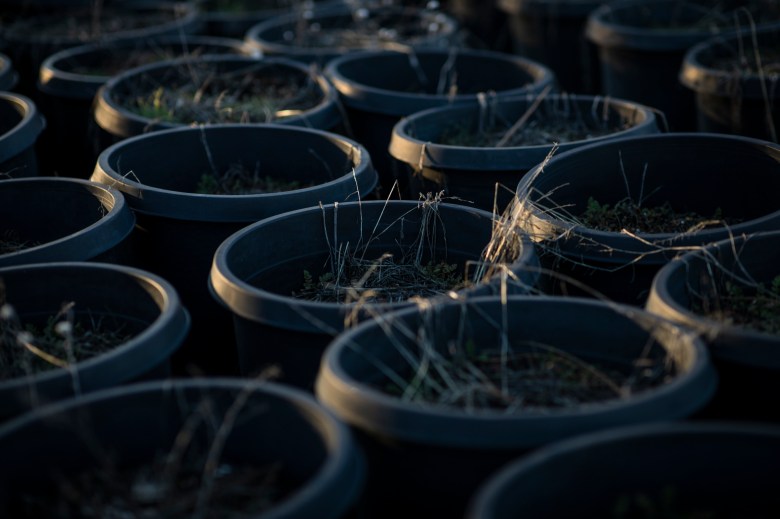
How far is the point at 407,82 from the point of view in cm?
474

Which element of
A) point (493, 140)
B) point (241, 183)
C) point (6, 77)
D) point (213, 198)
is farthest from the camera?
point (6, 77)

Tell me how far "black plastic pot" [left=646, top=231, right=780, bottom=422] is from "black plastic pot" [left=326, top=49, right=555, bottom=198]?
5.30 feet

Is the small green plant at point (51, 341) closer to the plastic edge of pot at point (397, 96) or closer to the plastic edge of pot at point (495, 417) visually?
the plastic edge of pot at point (495, 417)

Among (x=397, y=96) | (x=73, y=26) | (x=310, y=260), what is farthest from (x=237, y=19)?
(x=310, y=260)

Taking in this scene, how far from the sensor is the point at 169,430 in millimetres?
2021

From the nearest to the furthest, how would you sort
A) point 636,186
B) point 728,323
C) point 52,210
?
point 728,323, point 52,210, point 636,186

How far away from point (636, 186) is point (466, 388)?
1.41 m

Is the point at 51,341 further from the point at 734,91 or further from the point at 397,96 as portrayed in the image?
the point at 734,91

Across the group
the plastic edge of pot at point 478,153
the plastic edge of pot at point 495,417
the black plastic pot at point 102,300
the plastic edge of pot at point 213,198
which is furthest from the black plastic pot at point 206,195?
the plastic edge of pot at point 495,417

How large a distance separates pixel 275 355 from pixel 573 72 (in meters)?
3.85

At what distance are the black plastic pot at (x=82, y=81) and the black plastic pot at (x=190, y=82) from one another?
12 centimetres

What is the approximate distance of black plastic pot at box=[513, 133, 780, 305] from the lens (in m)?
2.74

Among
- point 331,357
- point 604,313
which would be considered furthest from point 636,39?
point 331,357

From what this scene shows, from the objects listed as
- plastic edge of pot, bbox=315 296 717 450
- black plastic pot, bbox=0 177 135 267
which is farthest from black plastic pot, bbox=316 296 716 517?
black plastic pot, bbox=0 177 135 267
